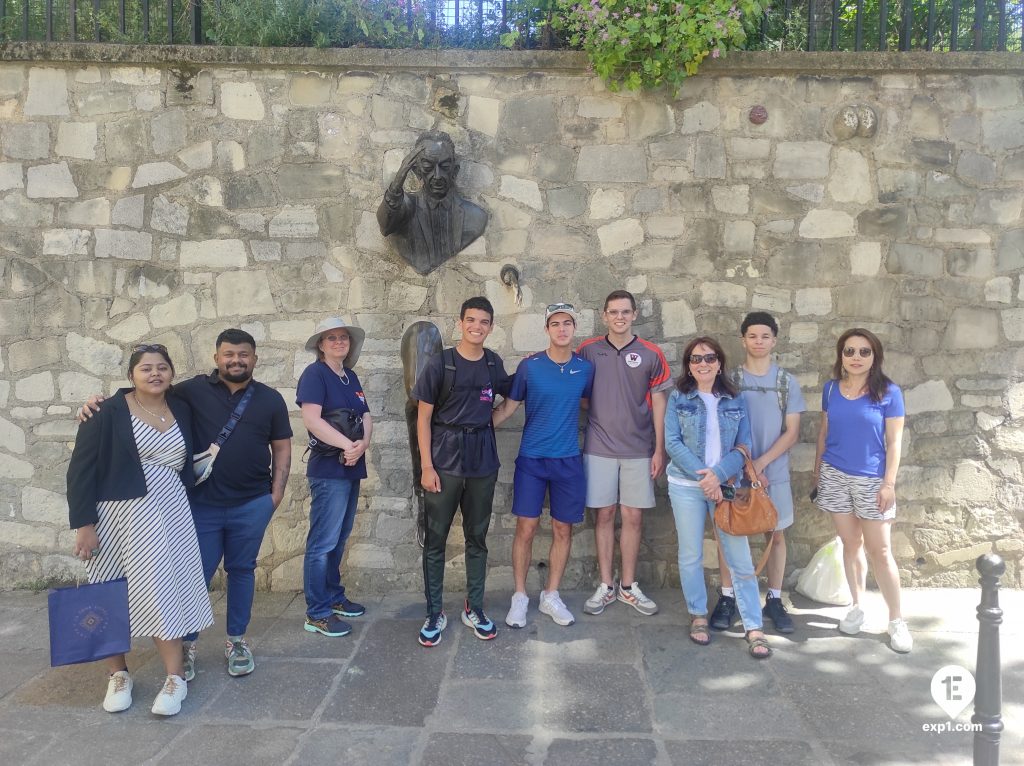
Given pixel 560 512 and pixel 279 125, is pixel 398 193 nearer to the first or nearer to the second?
pixel 279 125

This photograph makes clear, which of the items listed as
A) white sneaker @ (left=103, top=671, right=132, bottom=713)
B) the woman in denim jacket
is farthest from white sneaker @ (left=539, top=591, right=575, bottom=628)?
white sneaker @ (left=103, top=671, right=132, bottom=713)

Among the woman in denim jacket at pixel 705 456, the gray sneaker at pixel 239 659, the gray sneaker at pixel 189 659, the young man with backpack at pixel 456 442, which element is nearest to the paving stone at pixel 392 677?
the young man with backpack at pixel 456 442

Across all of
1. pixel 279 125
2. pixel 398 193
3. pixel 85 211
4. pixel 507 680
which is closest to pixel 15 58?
pixel 85 211

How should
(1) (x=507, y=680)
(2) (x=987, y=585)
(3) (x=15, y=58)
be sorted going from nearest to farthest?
(2) (x=987, y=585)
(1) (x=507, y=680)
(3) (x=15, y=58)

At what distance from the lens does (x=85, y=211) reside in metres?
4.23

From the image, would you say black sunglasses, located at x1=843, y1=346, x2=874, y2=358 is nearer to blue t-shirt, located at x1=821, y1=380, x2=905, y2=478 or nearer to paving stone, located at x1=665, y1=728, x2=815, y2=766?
blue t-shirt, located at x1=821, y1=380, x2=905, y2=478

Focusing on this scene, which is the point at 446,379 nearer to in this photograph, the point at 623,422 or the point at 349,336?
the point at 349,336

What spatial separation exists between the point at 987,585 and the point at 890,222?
259cm

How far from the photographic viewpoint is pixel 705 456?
359 centimetres

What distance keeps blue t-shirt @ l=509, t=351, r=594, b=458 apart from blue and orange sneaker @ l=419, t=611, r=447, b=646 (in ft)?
3.03

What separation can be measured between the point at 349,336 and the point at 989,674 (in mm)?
2965

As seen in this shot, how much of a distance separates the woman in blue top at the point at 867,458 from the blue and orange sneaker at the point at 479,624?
177 centimetres

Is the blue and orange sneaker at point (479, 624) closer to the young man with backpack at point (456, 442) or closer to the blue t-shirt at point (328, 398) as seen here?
the young man with backpack at point (456, 442)

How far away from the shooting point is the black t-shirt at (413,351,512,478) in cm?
353
